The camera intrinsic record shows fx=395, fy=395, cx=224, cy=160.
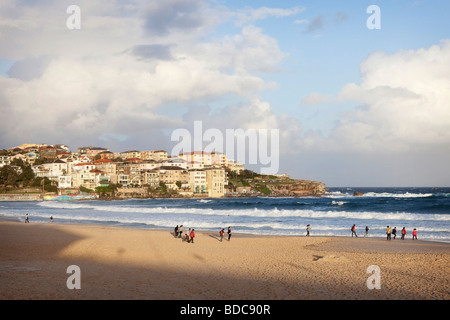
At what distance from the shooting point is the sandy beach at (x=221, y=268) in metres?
12.1

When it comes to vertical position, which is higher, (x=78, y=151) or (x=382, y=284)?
(x=78, y=151)

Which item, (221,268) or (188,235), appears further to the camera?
(188,235)

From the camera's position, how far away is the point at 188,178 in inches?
5477

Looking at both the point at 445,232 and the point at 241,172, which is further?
the point at 241,172

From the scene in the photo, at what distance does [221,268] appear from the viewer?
16.1 meters

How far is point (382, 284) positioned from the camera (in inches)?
526

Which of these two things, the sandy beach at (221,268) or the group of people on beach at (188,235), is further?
the group of people on beach at (188,235)

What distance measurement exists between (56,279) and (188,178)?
413 ft

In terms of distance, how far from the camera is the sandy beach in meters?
12.1

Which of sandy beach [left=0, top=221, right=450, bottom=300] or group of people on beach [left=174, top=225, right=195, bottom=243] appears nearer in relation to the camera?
sandy beach [left=0, top=221, right=450, bottom=300]

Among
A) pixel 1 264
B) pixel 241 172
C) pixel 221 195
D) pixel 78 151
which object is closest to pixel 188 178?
pixel 221 195
